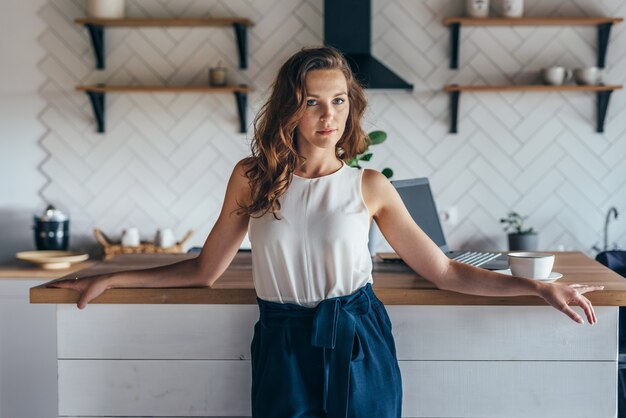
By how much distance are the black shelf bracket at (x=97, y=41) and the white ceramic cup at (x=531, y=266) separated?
2865 mm

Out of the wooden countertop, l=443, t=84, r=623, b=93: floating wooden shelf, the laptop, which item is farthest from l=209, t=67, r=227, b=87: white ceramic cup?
the wooden countertop

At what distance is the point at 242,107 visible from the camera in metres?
4.15

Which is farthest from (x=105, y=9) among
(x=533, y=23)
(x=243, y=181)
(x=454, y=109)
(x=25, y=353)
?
(x=243, y=181)

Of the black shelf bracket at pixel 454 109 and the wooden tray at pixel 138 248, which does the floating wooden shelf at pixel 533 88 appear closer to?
the black shelf bracket at pixel 454 109

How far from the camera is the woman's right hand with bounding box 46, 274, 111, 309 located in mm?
2006

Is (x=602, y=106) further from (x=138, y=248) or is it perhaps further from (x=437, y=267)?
(x=437, y=267)

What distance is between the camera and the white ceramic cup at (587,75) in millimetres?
4000

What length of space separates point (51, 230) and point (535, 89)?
8.47 feet

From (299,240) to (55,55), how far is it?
3.00m

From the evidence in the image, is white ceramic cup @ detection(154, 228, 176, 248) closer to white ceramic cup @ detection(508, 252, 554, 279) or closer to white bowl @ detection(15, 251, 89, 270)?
white bowl @ detection(15, 251, 89, 270)

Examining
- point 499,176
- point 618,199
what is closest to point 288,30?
point 499,176

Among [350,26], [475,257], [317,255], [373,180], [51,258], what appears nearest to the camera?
[317,255]

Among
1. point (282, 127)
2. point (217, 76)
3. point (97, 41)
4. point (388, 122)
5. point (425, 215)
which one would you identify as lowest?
point (425, 215)

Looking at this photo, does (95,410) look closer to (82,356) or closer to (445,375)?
(82,356)
